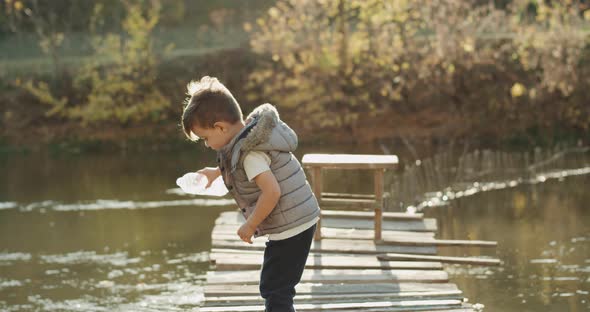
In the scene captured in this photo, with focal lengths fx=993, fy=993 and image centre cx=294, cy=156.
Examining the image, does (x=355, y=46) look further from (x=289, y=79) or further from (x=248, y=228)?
(x=248, y=228)

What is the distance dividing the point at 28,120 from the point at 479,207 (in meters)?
15.4

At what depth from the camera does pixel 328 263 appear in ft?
25.8

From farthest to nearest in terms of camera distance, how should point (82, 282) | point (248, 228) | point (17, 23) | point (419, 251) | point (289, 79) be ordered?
point (17, 23) → point (289, 79) → point (82, 282) → point (419, 251) → point (248, 228)

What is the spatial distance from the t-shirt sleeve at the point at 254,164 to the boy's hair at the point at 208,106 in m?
0.22

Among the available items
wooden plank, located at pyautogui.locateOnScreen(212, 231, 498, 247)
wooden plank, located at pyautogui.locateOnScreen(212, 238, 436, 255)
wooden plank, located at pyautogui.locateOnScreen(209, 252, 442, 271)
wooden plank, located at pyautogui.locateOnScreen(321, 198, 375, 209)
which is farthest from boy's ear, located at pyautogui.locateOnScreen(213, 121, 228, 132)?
wooden plank, located at pyautogui.locateOnScreen(212, 231, 498, 247)

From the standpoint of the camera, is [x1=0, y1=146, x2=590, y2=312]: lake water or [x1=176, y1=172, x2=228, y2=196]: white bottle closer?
[x1=176, y1=172, x2=228, y2=196]: white bottle

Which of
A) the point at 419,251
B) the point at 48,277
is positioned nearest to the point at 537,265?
the point at 419,251

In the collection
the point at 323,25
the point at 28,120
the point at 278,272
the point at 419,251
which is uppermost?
the point at 323,25

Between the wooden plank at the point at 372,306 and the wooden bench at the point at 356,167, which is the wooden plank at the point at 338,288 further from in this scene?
the wooden bench at the point at 356,167

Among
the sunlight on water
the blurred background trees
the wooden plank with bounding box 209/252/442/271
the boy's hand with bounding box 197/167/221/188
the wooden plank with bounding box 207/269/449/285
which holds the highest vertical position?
the blurred background trees

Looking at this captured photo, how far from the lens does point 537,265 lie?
33.7 feet

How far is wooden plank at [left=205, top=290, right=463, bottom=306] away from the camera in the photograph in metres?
6.87

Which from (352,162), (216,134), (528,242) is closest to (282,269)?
(216,134)

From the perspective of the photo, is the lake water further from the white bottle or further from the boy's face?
the boy's face
